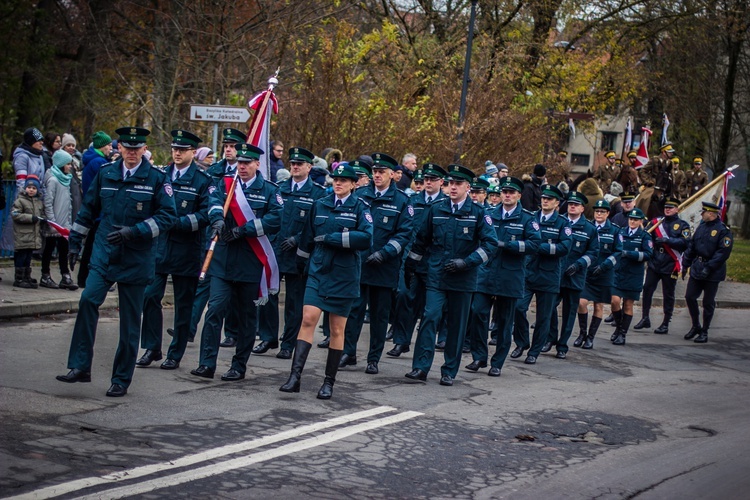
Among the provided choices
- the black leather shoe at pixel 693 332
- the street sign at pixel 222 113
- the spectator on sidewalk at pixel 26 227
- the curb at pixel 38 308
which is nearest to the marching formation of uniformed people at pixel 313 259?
the curb at pixel 38 308

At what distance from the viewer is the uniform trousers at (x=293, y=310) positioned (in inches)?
463

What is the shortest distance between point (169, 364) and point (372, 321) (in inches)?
90.3

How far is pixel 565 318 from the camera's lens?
13641 millimetres

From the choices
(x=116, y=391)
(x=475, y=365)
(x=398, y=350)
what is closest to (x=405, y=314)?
(x=398, y=350)

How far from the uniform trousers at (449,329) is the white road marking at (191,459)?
1749 mm

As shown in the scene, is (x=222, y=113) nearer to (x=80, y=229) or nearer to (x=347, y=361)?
(x=347, y=361)

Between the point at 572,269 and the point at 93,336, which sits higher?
the point at 572,269

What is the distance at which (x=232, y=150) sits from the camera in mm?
11250

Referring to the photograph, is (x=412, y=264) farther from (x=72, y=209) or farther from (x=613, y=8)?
(x=613, y=8)

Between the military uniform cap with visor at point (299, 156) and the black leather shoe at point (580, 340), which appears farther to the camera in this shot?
the black leather shoe at point (580, 340)

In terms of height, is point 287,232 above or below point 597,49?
below

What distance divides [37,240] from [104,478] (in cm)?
824

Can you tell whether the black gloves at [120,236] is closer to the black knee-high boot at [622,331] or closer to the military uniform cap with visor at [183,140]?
the military uniform cap with visor at [183,140]

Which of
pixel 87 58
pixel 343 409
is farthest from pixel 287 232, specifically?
pixel 87 58
